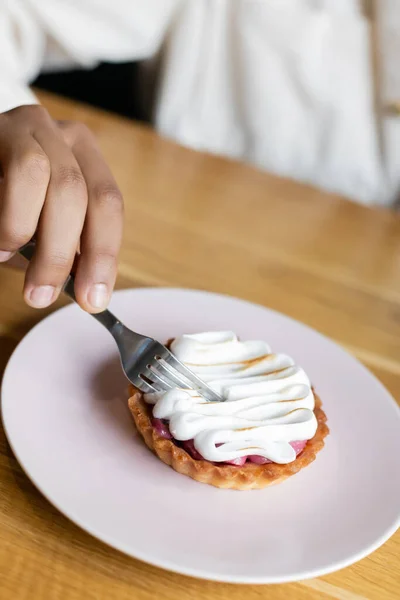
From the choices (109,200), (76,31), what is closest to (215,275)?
(109,200)

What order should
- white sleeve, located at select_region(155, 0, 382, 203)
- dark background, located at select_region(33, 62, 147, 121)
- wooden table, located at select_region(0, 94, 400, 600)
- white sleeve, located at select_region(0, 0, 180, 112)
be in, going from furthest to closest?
1. dark background, located at select_region(33, 62, 147, 121)
2. white sleeve, located at select_region(155, 0, 382, 203)
3. white sleeve, located at select_region(0, 0, 180, 112)
4. wooden table, located at select_region(0, 94, 400, 600)

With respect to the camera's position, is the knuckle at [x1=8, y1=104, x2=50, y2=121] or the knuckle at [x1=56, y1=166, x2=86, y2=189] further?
the knuckle at [x1=8, y1=104, x2=50, y2=121]

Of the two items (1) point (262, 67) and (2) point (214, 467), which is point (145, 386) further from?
(1) point (262, 67)

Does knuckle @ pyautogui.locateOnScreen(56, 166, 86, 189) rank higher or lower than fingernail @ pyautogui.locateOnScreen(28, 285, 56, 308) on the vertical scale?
higher

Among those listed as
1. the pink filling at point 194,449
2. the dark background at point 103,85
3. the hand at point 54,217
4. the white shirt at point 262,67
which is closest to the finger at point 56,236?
the hand at point 54,217

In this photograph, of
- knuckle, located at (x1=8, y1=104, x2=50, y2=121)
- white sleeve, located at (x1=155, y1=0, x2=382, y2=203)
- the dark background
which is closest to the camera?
knuckle, located at (x1=8, y1=104, x2=50, y2=121)

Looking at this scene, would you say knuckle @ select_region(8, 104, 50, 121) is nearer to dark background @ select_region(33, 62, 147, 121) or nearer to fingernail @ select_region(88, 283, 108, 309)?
fingernail @ select_region(88, 283, 108, 309)

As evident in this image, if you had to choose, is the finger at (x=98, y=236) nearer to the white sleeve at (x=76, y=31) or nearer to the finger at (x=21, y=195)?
the finger at (x=21, y=195)

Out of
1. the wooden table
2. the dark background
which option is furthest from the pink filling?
the dark background
